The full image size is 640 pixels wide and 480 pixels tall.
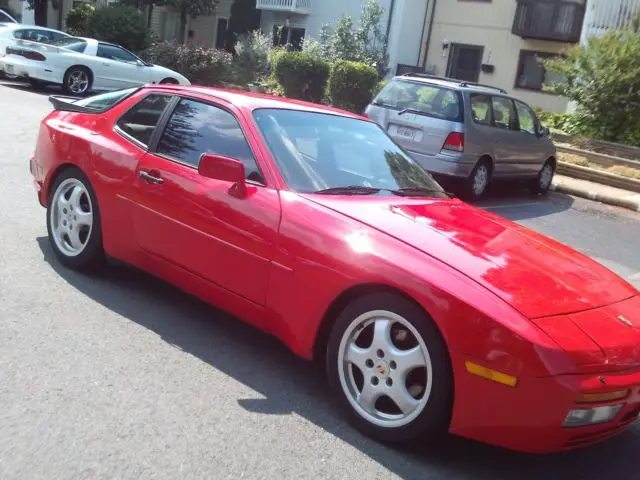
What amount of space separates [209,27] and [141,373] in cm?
3161

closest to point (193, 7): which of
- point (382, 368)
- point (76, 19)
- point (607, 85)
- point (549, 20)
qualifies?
point (76, 19)

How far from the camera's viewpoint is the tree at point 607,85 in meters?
15.4

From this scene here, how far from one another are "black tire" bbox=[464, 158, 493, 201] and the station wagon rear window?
0.86m

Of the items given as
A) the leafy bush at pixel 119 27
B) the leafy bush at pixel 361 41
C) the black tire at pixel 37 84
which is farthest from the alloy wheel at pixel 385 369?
the leafy bush at pixel 119 27

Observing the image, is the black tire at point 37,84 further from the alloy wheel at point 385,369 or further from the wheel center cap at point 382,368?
the wheel center cap at point 382,368

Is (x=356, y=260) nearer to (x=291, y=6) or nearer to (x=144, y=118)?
(x=144, y=118)

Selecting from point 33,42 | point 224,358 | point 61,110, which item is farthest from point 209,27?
point 224,358

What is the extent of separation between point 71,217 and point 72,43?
14.2m

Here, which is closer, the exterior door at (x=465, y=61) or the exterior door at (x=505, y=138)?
the exterior door at (x=505, y=138)

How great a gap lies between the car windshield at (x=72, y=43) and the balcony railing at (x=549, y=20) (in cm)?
1314

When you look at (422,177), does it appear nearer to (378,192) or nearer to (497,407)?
(378,192)

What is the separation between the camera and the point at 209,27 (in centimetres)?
3350

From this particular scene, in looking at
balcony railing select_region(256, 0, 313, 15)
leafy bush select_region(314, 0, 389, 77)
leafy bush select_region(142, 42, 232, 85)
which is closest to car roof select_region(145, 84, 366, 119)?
leafy bush select_region(314, 0, 389, 77)

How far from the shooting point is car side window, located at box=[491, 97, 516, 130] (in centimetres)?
1145
